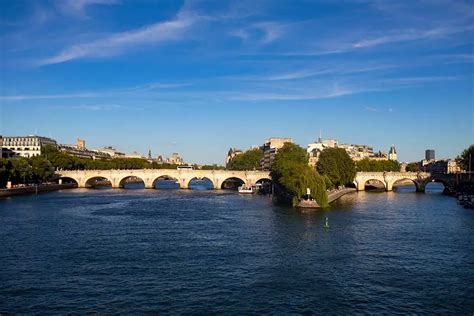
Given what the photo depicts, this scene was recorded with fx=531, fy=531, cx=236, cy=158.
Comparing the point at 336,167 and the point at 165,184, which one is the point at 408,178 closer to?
the point at 336,167

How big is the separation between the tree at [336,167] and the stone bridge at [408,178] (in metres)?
9.88

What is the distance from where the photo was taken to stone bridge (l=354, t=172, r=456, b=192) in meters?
96.7

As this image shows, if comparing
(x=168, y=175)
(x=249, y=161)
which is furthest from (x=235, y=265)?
(x=249, y=161)

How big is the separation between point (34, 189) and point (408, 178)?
66495mm

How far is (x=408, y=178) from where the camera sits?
9994cm

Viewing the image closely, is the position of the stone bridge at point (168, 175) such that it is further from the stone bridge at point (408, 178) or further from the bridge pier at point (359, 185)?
the stone bridge at point (408, 178)

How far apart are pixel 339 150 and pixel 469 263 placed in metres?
62.9

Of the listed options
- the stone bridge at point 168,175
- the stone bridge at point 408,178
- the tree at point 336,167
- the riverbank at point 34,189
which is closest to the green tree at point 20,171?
the riverbank at point 34,189

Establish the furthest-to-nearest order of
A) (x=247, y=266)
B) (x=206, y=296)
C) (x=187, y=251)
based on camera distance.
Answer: (x=187, y=251), (x=247, y=266), (x=206, y=296)

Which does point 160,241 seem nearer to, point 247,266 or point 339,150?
point 247,266

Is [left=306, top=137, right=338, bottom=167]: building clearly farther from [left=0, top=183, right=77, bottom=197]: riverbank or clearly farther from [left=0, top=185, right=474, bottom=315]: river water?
[left=0, top=185, right=474, bottom=315]: river water

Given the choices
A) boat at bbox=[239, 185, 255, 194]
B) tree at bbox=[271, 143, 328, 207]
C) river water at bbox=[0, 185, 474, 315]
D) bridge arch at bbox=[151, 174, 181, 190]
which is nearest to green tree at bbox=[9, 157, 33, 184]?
bridge arch at bbox=[151, 174, 181, 190]

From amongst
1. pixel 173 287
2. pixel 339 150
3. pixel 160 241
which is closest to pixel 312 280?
pixel 173 287

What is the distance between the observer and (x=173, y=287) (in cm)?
2323
